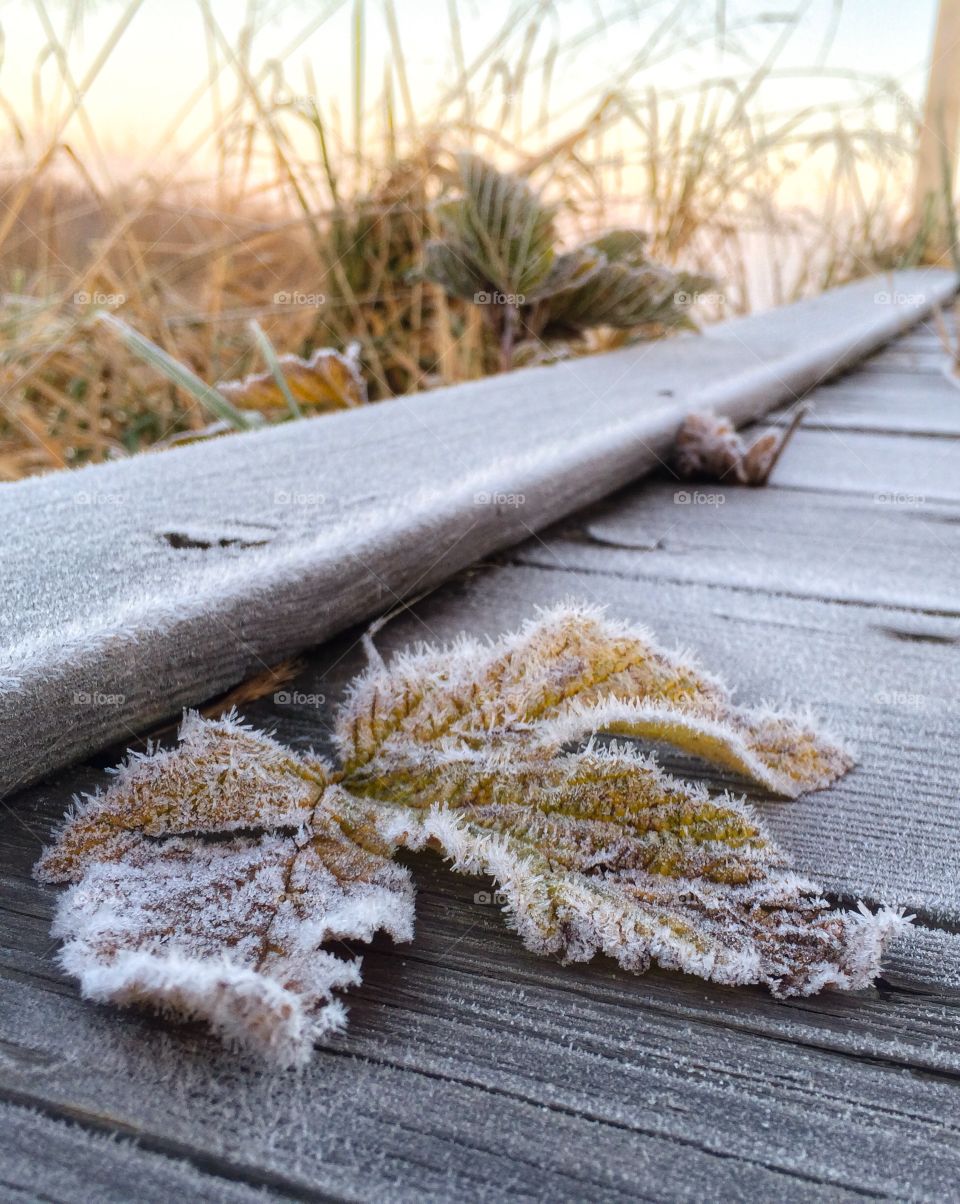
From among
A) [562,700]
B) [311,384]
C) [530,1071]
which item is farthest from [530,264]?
[530,1071]

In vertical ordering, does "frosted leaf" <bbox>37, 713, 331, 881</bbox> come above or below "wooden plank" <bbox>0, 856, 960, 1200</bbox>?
above

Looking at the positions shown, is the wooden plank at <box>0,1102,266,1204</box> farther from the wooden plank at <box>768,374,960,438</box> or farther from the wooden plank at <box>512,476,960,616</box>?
the wooden plank at <box>768,374,960,438</box>

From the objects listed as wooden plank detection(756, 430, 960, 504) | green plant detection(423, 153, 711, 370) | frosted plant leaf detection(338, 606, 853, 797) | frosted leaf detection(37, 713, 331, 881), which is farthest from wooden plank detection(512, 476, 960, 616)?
green plant detection(423, 153, 711, 370)

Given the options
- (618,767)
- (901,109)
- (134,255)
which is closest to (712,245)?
(901,109)

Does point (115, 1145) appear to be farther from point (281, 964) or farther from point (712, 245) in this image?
point (712, 245)

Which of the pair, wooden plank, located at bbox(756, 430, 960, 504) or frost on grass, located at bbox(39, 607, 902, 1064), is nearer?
frost on grass, located at bbox(39, 607, 902, 1064)

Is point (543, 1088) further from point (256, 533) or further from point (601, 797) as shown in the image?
point (256, 533)

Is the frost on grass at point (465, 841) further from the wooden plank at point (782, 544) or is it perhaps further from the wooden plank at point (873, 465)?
the wooden plank at point (873, 465)
